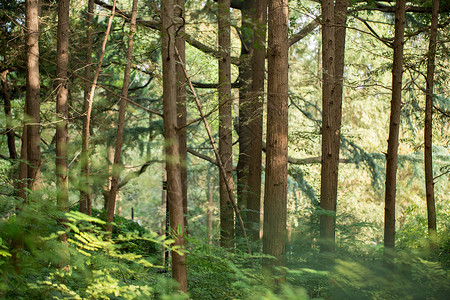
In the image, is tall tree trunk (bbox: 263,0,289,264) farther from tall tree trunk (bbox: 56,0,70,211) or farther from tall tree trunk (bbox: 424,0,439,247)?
tall tree trunk (bbox: 424,0,439,247)

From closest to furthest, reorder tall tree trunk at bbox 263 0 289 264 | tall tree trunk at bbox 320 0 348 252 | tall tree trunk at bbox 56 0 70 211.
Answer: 1. tall tree trunk at bbox 263 0 289 264
2. tall tree trunk at bbox 56 0 70 211
3. tall tree trunk at bbox 320 0 348 252

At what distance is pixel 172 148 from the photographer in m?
4.47

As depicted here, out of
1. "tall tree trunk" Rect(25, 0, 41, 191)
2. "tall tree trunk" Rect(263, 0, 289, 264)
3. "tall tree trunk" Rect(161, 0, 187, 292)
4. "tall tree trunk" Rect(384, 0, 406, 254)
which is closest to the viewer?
"tall tree trunk" Rect(161, 0, 187, 292)

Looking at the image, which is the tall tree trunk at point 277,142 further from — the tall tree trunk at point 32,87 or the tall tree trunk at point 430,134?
the tall tree trunk at point 430,134

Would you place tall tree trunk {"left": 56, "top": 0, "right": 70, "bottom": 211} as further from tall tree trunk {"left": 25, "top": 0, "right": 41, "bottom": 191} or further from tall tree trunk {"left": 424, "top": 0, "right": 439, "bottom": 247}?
tall tree trunk {"left": 424, "top": 0, "right": 439, "bottom": 247}

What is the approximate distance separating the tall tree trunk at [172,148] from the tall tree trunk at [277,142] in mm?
2098

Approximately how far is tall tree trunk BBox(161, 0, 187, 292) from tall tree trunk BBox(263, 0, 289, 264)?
6.88ft

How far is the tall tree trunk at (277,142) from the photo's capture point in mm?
6320

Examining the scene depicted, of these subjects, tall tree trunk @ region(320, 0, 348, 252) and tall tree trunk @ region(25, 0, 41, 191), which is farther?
tall tree trunk @ region(320, 0, 348, 252)

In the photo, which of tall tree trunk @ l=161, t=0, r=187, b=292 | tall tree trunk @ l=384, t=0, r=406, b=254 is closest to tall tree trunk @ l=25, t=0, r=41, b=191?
tall tree trunk @ l=161, t=0, r=187, b=292

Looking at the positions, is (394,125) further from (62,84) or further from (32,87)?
(32,87)

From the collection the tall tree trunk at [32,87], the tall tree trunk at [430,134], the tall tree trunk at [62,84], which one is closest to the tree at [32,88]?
the tall tree trunk at [32,87]

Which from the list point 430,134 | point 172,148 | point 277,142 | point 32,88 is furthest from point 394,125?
point 32,88

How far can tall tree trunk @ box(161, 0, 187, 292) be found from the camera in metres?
4.42
